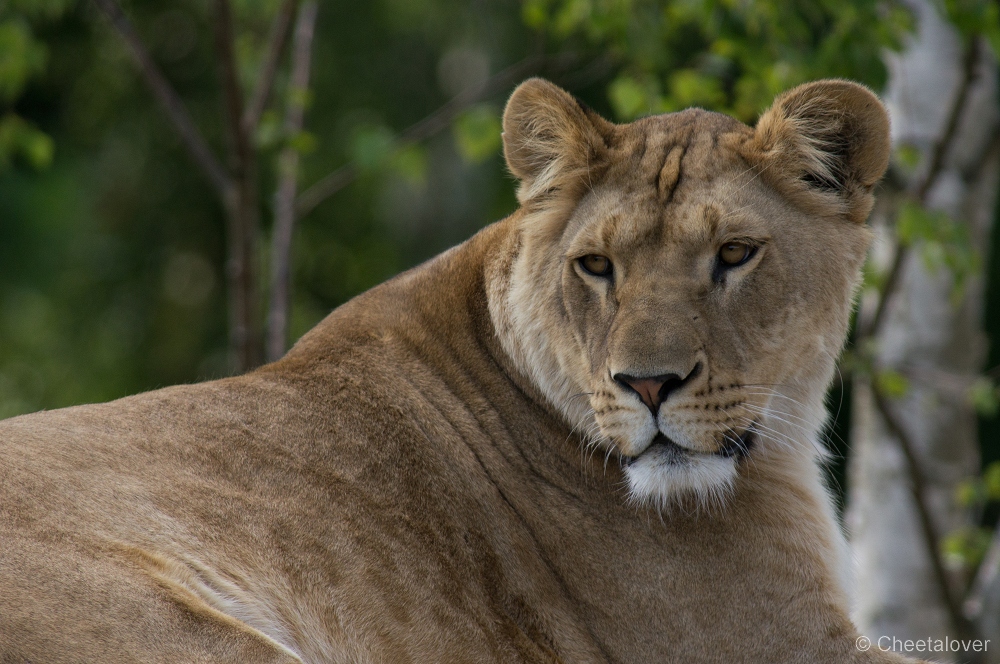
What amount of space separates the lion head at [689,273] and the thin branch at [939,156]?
119 inches

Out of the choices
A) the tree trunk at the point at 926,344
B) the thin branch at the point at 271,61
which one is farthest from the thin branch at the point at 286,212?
the tree trunk at the point at 926,344

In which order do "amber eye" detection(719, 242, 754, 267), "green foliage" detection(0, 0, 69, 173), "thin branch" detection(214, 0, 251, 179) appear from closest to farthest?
"amber eye" detection(719, 242, 754, 267) → "thin branch" detection(214, 0, 251, 179) → "green foliage" detection(0, 0, 69, 173)

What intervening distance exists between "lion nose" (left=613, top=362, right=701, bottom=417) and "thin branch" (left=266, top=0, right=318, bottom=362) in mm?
3399

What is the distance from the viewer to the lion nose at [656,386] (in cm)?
368

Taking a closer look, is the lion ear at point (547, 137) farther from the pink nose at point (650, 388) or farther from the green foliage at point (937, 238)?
the green foliage at point (937, 238)

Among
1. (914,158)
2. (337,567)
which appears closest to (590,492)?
(337,567)

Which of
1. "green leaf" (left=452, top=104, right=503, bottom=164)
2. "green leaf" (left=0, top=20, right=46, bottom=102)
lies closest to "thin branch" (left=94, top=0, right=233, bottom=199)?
"green leaf" (left=0, top=20, right=46, bottom=102)

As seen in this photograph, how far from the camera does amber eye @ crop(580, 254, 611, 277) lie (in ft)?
13.3

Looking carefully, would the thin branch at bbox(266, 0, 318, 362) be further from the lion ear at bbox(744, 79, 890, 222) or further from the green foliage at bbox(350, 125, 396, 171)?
the lion ear at bbox(744, 79, 890, 222)

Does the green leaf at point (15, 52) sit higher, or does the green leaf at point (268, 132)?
the green leaf at point (15, 52)

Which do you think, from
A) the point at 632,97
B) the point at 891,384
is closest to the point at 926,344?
the point at 891,384

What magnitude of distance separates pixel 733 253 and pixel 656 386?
22.3 inches

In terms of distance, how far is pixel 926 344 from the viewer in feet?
25.3

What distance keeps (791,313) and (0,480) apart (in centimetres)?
253
